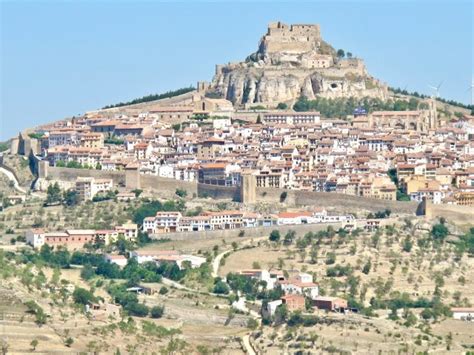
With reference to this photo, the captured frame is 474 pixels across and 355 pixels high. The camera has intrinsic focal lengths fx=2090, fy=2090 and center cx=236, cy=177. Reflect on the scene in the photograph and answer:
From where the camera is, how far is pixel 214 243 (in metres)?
63.3

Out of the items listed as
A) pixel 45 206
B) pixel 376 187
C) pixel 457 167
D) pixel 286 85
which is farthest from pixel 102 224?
pixel 286 85

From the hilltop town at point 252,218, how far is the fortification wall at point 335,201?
5 centimetres

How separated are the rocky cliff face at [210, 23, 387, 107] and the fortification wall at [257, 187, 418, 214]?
15.4 metres

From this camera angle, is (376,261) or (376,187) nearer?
(376,261)

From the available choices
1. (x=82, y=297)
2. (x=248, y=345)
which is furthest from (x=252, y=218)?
(x=248, y=345)

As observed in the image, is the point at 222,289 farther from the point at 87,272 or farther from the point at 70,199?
the point at 70,199

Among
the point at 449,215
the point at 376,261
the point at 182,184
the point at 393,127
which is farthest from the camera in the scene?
the point at 393,127

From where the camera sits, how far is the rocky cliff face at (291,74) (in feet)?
271

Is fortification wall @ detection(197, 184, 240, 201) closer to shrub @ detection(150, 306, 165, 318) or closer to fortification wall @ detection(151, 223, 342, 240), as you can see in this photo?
fortification wall @ detection(151, 223, 342, 240)

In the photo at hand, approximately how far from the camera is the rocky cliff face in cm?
8269

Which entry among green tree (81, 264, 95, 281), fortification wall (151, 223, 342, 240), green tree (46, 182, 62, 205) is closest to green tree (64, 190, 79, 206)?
green tree (46, 182, 62, 205)

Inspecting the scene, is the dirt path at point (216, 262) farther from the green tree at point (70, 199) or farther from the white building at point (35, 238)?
the green tree at point (70, 199)

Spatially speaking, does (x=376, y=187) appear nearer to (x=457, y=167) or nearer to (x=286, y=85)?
(x=457, y=167)

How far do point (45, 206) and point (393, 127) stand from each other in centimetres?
1605
